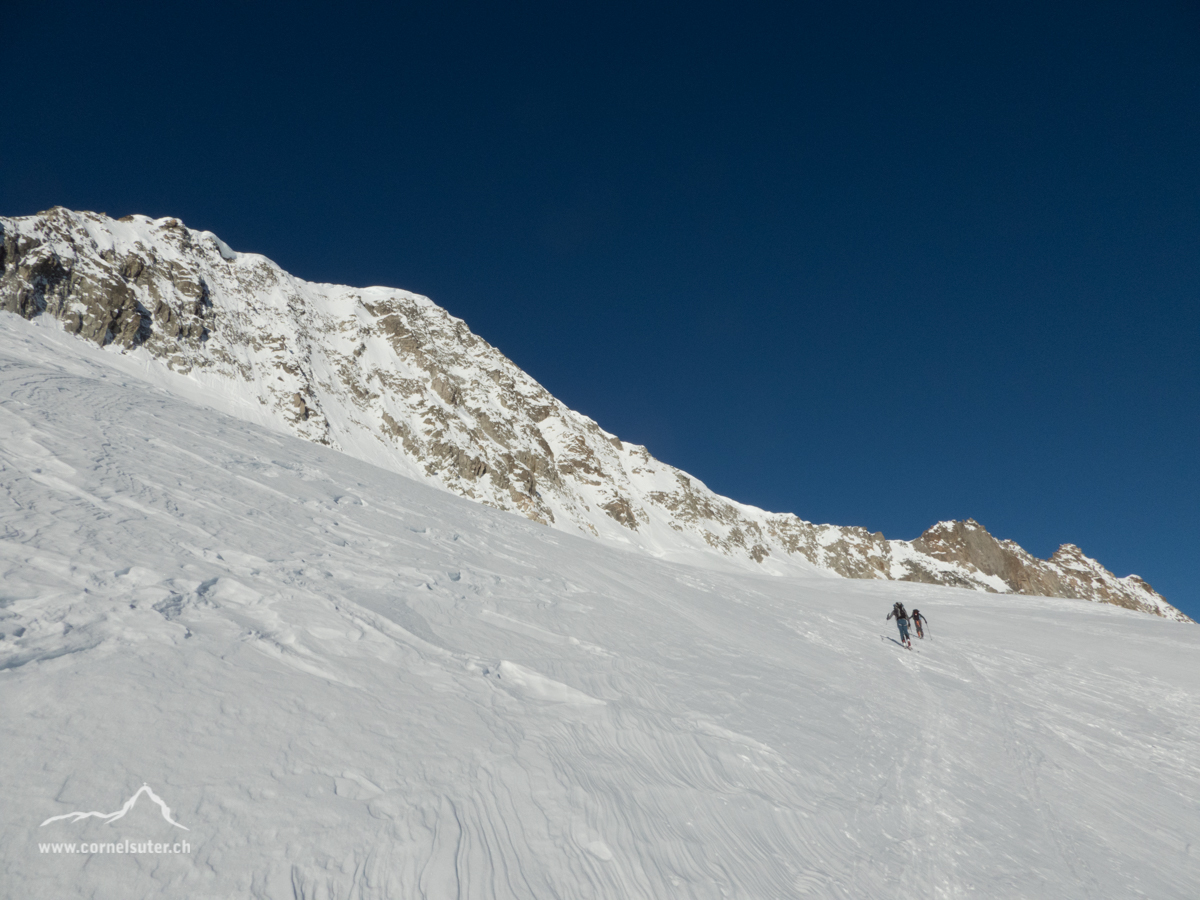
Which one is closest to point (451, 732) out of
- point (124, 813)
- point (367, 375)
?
point (124, 813)

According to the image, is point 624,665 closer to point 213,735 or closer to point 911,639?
point 213,735

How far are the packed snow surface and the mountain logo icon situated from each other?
0.01 metres

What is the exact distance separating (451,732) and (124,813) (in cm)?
222

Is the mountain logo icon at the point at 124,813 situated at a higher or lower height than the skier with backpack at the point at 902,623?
lower

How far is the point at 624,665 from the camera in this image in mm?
7648

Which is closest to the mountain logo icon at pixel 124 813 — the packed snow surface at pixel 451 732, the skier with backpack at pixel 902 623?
the packed snow surface at pixel 451 732

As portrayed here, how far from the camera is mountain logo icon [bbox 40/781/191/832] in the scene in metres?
2.96

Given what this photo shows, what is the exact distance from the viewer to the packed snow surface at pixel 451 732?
11.0 feet

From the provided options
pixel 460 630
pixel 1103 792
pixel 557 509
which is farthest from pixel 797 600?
pixel 557 509

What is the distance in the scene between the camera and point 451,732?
4832 millimetres

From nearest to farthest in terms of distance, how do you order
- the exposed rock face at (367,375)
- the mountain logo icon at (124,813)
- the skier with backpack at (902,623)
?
the mountain logo icon at (124,813)
the skier with backpack at (902,623)
the exposed rock face at (367,375)

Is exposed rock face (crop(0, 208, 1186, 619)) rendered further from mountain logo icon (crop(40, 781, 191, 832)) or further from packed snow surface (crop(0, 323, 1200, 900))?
mountain logo icon (crop(40, 781, 191, 832))

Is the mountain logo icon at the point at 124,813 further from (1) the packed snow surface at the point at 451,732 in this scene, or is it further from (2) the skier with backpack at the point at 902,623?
(2) the skier with backpack at the point at 902,623

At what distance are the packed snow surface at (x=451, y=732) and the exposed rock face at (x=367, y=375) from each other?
3517 inches
